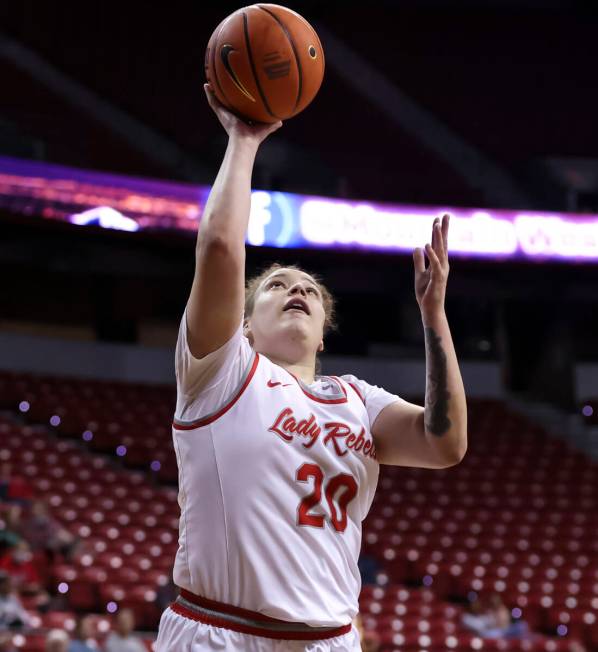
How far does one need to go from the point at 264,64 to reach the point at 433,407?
34.2 inches

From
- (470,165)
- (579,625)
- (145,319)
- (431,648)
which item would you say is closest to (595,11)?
(470,165)

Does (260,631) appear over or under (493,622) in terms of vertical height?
over

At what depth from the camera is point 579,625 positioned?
9.52 metres

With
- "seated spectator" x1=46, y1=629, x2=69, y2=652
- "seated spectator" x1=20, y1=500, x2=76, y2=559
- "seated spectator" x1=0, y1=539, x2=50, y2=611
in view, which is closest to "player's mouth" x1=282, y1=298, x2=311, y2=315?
"seated spectator" x1=46, y1=629, x2=69, y2=652

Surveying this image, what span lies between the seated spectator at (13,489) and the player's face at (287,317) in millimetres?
7156

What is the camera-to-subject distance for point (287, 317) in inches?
98.9

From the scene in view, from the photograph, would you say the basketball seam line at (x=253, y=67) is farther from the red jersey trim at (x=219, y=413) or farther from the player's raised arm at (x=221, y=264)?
the red jersey trim at (x=219, y=413)

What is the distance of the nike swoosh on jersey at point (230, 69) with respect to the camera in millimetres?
2386

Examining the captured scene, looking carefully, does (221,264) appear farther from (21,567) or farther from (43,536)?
(43,536)

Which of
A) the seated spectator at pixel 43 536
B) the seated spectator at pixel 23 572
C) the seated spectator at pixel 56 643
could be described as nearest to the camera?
the seated spectator at pixel 56 643

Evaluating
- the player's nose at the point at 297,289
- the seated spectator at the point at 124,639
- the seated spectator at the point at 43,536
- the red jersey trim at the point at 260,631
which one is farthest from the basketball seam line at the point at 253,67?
the seated spectator at the point at 43,536

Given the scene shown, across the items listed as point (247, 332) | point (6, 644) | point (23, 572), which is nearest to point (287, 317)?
point (247, 332)

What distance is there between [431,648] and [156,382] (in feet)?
25.4

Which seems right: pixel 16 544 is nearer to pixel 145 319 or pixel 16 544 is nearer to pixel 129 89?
pixel 145 319
